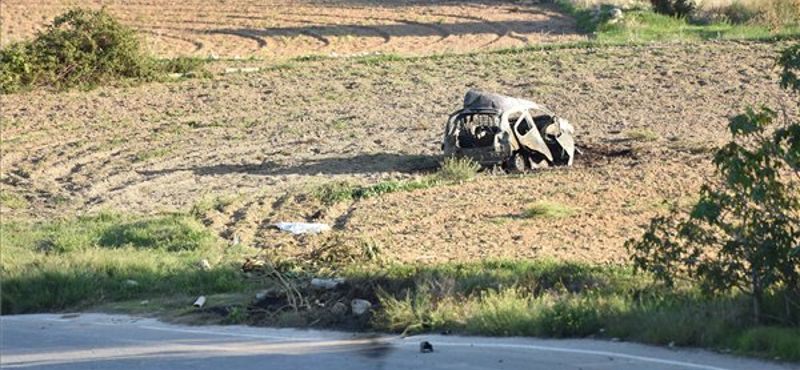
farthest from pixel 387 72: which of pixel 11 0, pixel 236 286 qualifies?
pixel 11 0

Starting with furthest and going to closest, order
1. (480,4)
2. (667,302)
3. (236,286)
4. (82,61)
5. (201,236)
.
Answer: (480,4) → (82,61) → (201,236) → (236,286) → (667,302)

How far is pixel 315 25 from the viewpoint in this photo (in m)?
47.3

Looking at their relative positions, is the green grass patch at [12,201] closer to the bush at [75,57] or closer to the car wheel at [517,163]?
the car wheel at [517,163]

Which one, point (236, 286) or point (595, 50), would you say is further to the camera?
point (595, 50)

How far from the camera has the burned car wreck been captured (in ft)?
77.2

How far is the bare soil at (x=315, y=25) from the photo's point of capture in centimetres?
4181

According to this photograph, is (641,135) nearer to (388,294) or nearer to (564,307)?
(388,294)

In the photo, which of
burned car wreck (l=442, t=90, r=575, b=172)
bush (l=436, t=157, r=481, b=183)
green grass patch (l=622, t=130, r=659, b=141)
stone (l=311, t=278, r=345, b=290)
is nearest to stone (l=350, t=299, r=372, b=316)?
stone (l=311, t=278, r=345, b=290)

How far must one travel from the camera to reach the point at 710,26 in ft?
134

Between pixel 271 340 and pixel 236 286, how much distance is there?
109 inches

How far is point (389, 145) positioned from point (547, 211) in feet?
25.2

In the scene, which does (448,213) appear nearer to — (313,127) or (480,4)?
(313,127)

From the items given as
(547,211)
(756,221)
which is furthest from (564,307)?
(547,211)

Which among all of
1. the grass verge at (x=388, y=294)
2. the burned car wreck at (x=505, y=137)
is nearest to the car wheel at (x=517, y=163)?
the burned car wreck at (x=505, y=137)
